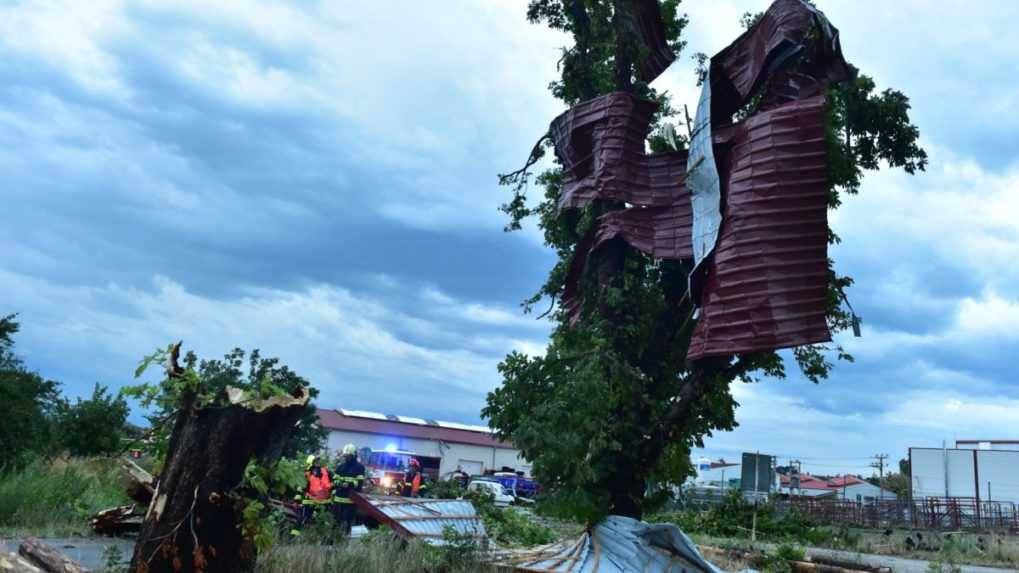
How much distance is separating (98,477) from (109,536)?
15.6 feet

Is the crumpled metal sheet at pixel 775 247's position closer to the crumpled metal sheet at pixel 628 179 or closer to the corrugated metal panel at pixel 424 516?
the crumpled metal sheet at pixel 628 179

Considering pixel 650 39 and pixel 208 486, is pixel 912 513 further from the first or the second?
pixel 208 486

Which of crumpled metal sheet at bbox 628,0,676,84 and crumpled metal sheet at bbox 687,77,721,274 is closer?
crumpled metal sheet at bbox 687,77,721,274

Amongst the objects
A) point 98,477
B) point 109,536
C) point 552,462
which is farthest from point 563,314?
point 98,477

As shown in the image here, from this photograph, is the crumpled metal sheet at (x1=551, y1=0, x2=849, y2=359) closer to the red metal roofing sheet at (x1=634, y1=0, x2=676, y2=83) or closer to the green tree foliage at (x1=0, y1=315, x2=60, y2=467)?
the red metal roofing sheet at (x1=634, y1=0, x2=676, y2=83)

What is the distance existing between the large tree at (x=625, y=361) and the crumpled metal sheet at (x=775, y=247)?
558mm

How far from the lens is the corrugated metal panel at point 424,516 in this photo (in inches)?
396

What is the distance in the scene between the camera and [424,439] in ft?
181

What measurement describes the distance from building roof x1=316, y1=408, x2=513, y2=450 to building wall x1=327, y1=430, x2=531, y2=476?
45 cm

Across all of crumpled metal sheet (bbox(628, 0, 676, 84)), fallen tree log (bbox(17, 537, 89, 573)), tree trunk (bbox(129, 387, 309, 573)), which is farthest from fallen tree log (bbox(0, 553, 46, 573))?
crumpled metal sheet (bbox(628, 0, 676, 84))

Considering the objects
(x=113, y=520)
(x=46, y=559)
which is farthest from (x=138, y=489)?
(x=113, y=520)

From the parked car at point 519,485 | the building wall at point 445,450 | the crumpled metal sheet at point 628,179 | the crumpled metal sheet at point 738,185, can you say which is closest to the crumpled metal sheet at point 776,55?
the crumpled metal sheet at point 738,185

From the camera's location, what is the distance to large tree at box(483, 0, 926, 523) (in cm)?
1064

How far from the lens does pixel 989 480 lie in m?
39.9
